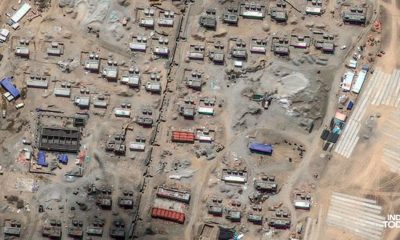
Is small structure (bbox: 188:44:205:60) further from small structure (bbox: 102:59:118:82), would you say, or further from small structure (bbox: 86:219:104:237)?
small structure (bbox: 86:219:104:237)

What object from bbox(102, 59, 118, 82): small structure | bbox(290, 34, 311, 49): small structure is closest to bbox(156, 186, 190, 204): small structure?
bbox(102, 59, 118, 82): small structure

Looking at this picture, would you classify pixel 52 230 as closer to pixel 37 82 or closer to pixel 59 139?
pixel 59 139

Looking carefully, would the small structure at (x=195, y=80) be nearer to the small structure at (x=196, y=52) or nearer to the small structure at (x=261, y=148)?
the small structure at (x=196, y=52)

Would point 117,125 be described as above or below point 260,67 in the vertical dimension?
below

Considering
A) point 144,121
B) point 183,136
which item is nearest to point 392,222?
point 183,136

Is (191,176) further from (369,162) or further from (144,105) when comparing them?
(369,162)

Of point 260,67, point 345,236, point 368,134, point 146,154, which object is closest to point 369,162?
point 368,134
